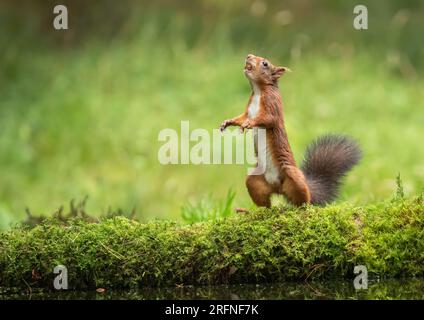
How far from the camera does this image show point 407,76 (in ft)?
40.8

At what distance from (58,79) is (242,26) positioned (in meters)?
2.65

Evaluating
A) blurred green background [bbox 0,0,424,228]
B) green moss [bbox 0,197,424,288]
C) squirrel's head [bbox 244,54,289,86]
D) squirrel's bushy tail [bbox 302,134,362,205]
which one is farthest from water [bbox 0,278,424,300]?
blurred green background [bbox 0,0,424,228]

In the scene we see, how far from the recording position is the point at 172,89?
39.6 feet

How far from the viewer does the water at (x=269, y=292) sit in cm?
453

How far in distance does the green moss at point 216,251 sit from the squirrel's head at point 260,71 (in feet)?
2.60

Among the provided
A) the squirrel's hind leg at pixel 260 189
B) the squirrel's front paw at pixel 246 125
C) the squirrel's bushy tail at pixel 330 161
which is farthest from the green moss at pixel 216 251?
the squirrel's bushy tail at pixel 330 161

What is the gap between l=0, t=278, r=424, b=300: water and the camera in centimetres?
453

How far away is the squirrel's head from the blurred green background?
3459 mm

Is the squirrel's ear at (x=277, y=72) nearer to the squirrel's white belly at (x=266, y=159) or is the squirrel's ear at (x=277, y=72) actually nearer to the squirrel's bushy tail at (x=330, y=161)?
the squirrel's white belly at (x=266, y=159)

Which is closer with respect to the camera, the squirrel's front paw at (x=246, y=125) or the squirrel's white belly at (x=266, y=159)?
the squirrel's front paw at (x=246, y=125)

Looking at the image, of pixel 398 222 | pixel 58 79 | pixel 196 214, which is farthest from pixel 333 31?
pixel 398 222

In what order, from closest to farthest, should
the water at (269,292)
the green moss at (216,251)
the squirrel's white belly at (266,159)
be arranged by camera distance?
the water at (269,292) < the green moss at (216,251) < the squirrel's white belly at (266,159)

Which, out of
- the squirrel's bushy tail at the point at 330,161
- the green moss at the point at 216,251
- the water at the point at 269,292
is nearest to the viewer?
the water at the point at 269,292
